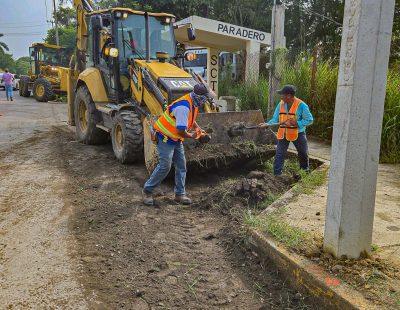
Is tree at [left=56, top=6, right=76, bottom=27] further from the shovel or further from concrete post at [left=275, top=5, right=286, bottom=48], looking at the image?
the shovel

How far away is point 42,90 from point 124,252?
60.5 feet

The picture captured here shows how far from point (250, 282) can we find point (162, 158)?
91.8 inches

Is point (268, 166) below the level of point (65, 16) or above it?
below

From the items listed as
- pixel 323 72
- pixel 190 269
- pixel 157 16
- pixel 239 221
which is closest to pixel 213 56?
pixel 323 72

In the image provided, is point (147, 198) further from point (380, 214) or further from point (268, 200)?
point (380, 214)

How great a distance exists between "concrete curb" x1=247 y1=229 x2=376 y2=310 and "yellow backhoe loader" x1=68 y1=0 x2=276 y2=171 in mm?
2695

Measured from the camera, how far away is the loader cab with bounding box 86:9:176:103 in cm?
763

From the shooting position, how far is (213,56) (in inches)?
563

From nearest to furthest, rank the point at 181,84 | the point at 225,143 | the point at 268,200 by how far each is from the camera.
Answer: the point at 268,200 → the point at 225,143 → the point at 181,84

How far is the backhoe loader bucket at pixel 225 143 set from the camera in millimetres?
6215

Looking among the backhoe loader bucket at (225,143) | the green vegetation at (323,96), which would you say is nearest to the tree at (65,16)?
the green vegetation at (323,96)

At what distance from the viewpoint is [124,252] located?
13.3 ft

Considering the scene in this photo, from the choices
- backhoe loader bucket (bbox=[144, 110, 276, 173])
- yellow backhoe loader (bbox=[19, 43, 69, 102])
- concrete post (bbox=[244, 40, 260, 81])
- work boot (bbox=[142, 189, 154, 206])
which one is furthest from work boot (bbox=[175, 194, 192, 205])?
yellow backhoe loader (bbox=[19, 43, 69, 102])

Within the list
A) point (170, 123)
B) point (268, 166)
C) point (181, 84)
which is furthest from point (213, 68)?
point (170, 123)
